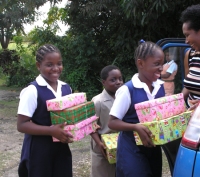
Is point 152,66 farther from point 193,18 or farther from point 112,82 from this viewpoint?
point 112,82

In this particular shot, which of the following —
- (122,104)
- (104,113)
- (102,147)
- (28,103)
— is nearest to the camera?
(122,104)

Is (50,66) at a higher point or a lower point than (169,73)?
higher

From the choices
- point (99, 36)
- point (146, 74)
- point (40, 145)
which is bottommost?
point (40, 145)

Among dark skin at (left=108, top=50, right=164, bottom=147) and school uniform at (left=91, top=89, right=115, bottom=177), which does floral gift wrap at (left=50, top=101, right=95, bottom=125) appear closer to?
dark skin at (left=108, top=50, right=164, bottom=147)

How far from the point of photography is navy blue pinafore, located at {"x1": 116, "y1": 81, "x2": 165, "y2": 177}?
240 centimetres

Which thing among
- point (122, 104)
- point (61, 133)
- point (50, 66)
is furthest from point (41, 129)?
point (122, 104)

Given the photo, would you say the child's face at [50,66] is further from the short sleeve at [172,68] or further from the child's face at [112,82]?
the short sleeve at [172,68]

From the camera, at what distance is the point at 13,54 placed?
13.5 m

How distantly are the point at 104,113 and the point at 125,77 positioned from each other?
5.24m

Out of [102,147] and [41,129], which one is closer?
[41,129]

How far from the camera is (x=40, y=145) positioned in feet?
8.50

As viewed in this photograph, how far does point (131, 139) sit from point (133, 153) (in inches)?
3.8

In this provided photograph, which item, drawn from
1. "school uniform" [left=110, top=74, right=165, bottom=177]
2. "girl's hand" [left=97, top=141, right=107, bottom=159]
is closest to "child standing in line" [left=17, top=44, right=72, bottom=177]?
"girl's hand" [left=97, top=141, right=107, bottom=159]

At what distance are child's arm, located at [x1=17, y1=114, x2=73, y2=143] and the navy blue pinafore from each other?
15.1 inches
